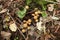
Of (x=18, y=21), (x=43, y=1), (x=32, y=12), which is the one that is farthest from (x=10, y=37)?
(x=43, y=1)

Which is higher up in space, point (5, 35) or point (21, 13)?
point (21, 13)

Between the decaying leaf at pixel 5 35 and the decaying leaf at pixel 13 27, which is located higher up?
the decaying leaf at pixel 13 27

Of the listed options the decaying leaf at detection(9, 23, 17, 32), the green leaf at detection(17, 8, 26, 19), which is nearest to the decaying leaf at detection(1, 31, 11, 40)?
the decaying leaf at detection(9, 23, 17, 32)

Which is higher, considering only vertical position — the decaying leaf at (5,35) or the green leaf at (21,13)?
the green leaf at (21,13)

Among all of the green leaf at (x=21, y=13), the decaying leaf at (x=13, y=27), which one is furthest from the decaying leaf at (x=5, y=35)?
the green leaf at (x=21, y=13)

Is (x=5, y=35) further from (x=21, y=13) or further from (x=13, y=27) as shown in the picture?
(x=21, y=13)

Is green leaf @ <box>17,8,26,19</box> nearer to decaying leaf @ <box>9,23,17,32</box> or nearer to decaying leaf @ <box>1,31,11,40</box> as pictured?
decaying leaf @ <box>9,23,17,32</box>

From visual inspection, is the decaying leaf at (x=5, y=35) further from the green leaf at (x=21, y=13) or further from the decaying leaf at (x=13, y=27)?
the green leaf at (x=21, y=13)

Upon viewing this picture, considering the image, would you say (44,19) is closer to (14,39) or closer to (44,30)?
(44,30)

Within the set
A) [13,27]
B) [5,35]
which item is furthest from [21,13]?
[5,35]

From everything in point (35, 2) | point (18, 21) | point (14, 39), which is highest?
point (35, 2)

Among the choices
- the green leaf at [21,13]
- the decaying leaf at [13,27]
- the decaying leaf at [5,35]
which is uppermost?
the green leaf at [21,13]
